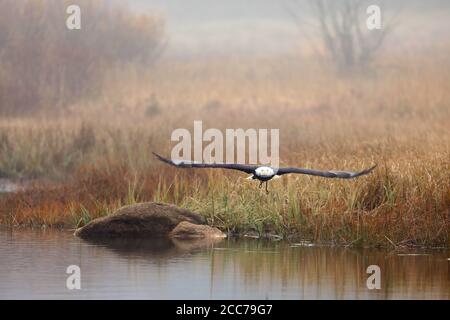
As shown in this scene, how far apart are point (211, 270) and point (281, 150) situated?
13030 millimetres

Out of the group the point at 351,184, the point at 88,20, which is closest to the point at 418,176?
the point at 351,184

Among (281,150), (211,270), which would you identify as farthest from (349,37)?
(211,270)

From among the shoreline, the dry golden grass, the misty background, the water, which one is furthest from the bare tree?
the water

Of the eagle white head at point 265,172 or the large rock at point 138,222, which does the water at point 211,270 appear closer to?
the large rock at point 138,222

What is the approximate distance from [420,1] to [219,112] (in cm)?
1767

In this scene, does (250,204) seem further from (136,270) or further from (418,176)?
(136,270)

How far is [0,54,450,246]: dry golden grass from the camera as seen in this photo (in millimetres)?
18688

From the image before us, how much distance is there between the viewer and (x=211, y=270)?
53.7ft

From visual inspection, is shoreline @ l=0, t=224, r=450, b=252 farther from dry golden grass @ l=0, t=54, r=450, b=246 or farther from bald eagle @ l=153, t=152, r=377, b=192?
bald eagle @ l=153, t=152, r=377, b=192

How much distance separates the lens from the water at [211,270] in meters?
14.9

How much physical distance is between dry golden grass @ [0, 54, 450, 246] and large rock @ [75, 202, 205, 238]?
722 millimetres

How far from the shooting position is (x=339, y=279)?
52.2ft

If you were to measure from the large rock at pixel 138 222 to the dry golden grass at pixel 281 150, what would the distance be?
0.72m

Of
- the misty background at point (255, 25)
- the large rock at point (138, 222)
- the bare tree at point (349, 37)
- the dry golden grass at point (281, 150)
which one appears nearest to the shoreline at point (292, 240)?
the dry golden grass at point (281, 150)
